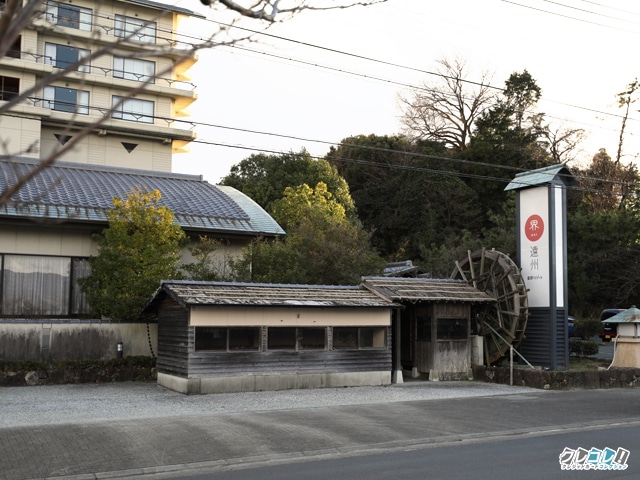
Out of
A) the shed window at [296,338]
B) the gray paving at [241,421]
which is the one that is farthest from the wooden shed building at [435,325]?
the shed window at [296,338]

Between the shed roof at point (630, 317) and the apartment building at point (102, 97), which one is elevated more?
the apartment building at point (102, 97)

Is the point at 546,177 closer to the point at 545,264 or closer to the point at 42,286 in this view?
the point at 545,264

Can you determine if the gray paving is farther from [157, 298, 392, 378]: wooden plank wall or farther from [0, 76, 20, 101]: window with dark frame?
[0, 76, 20, 101]: window with dark frame

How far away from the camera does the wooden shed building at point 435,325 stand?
891 inches

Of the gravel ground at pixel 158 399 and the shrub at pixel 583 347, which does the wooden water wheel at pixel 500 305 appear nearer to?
the gravel ground at pixel 158 399

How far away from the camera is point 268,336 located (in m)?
19.7

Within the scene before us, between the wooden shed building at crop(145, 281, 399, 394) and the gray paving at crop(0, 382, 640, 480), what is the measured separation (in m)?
0.68

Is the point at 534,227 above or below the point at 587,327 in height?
above

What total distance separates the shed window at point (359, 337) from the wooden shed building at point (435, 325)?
95 cm

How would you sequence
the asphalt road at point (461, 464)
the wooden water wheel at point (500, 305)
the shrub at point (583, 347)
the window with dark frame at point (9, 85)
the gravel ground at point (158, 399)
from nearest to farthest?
the asphalt road at point (461, 464), the gravel ground at point (158, 399), the wooden water wheel at point (500, 305), the shrub at point (583, 347), the window with dark frame at point (9, 85)

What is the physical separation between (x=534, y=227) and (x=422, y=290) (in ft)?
16.7

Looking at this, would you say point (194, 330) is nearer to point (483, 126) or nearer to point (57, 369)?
point (57, 369)

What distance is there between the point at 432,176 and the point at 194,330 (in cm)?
3774

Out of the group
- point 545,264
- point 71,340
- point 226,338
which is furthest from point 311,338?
point 545,264
